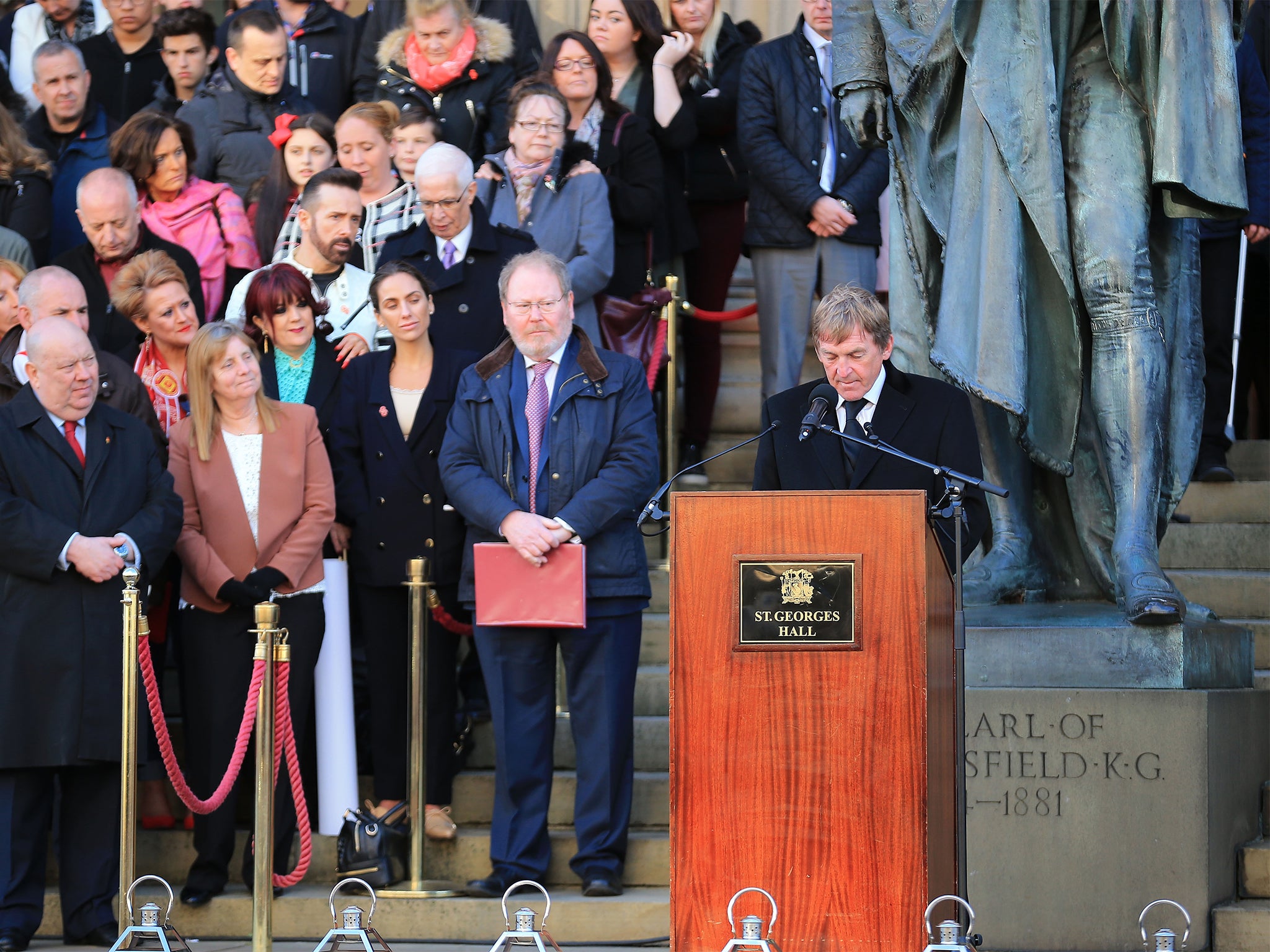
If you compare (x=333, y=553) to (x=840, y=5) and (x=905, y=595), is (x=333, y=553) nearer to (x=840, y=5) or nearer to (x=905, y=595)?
(x=840, y=5)

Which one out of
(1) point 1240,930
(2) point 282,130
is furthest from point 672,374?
(1) point 1240,930

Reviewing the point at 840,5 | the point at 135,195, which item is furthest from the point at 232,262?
the point at 840,5

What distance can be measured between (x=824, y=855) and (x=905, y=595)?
0.62 m

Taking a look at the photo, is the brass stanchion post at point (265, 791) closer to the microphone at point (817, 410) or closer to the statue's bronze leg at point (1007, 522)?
the microphone at point (817, 410)

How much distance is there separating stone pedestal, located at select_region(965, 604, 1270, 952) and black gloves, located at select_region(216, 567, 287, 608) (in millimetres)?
2652

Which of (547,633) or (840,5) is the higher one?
Answer: (840,5)

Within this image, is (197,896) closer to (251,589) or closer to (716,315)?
(251,589)

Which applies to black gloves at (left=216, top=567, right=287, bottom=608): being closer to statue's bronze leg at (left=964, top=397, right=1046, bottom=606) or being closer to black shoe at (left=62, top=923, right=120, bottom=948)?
black shoe at (left=62, top=923, right=120, bottom=948)

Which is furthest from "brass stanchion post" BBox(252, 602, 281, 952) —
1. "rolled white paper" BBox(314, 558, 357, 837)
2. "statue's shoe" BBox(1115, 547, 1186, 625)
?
"statue's shoe" BBox(1115, 547, 1186, 625)

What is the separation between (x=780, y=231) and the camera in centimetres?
965

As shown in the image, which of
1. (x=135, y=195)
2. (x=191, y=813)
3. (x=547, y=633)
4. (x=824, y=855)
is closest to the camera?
(x=824, y=855)

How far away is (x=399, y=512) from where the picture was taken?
774 cm

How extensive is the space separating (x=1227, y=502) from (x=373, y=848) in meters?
4.39

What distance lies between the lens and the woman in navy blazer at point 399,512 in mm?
7582
